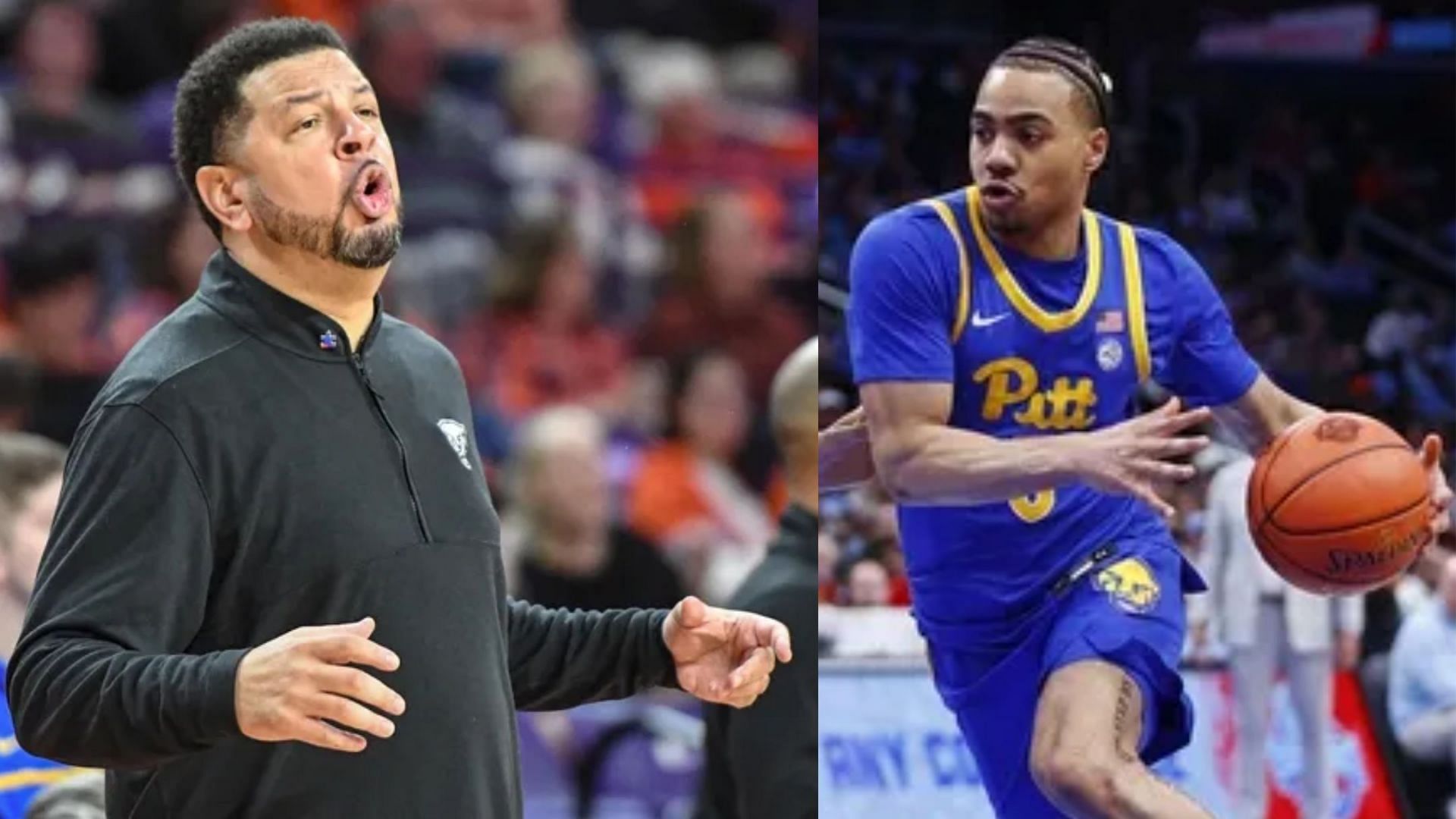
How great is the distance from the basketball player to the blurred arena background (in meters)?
3.40

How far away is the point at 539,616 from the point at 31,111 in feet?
22.1

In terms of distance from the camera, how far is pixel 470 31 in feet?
35.9

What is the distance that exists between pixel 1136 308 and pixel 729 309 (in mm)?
5596

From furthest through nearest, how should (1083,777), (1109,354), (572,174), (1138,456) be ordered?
1. (572,174)
2. (1109,354)
3. (1083,777)
4. (1138,456)

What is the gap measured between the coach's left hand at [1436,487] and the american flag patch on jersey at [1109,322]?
2.12ft

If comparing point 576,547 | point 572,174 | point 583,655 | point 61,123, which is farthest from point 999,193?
point 572,174

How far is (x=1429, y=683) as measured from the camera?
26.9 feet

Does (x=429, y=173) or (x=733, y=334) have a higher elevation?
(x=429, y=173)

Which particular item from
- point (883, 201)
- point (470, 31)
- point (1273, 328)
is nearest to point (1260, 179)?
point (1273, 328)

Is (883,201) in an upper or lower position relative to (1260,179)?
upper

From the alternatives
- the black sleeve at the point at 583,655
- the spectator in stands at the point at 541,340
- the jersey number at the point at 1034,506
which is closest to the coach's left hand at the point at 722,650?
the black sleeve at the point at 583,655

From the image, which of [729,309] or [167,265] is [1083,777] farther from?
[729,309]

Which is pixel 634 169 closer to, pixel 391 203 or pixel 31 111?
pixel 31 111

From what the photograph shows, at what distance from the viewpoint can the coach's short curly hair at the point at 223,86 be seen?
2.70 m
